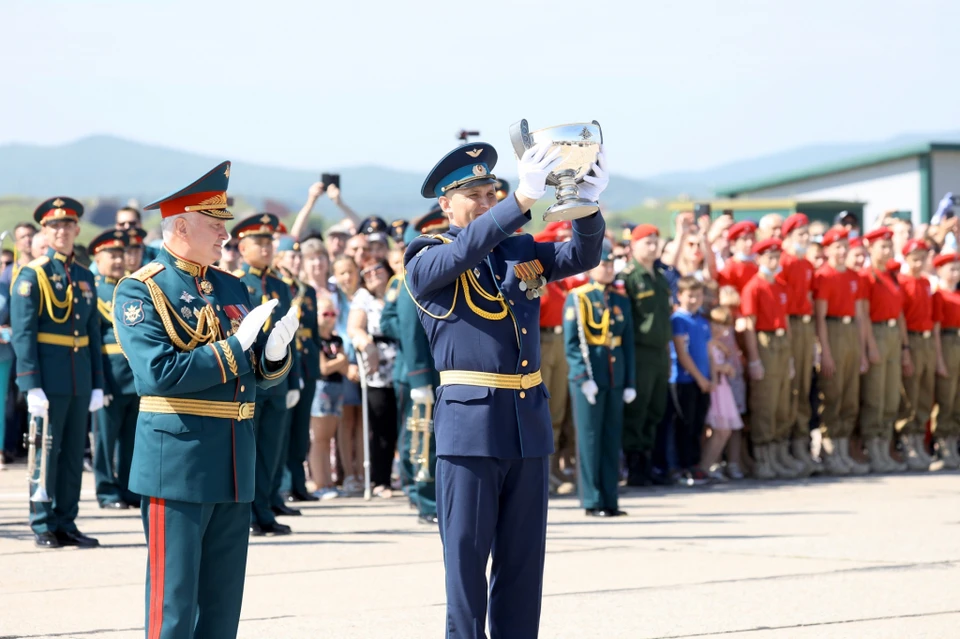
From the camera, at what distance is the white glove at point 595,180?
494 cm

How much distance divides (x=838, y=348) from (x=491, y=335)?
9.43 meters

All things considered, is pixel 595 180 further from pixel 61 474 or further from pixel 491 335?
pixel 61 474

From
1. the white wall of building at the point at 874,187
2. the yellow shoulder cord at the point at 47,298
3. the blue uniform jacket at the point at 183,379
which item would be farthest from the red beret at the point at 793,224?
the white wall of building at the point at 874,187

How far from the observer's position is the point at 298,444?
11.6 meters

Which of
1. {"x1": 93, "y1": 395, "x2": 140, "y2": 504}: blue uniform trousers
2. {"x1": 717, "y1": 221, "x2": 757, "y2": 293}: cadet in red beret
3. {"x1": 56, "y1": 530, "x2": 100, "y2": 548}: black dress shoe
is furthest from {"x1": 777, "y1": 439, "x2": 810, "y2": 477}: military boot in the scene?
{"x1": 56, "y1": 530, "x2": 100, "y2": 548}: black dress shoe

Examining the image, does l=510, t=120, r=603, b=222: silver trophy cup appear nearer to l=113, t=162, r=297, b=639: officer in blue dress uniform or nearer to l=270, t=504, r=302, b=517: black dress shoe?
l=113, t=162, r=297, b=639: officer in blue dress uniform

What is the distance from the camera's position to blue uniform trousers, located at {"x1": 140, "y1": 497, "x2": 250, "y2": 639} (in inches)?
187

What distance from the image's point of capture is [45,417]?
29.4 feet

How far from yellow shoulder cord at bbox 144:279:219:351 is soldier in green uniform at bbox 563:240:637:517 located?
586 centimetres

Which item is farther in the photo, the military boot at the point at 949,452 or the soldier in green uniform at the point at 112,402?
the military boot at the point at 949,452

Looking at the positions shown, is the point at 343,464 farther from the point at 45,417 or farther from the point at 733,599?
the point at 733,599

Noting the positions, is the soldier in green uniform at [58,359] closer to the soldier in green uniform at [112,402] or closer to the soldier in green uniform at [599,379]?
the soldier in green uniform at [112,402]

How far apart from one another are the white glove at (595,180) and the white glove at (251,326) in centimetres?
112

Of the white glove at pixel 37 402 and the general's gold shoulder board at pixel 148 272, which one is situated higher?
the general's gold shoulder board at pixel 148 272
